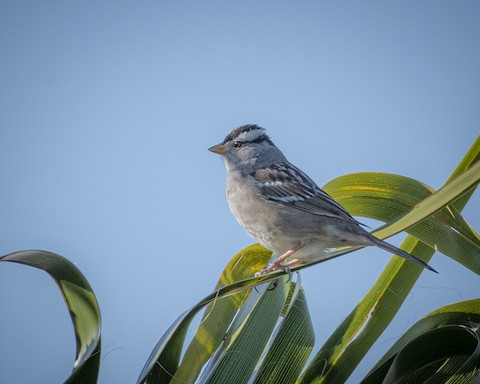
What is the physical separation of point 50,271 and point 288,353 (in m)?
0.75

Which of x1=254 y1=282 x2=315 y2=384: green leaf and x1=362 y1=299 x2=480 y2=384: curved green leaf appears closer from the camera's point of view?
x1=362 y1=299 x2=480 y2=384: curved green leaf

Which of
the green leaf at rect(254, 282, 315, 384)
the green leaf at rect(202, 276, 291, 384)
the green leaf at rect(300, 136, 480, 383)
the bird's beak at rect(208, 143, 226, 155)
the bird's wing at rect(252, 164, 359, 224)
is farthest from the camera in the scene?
the bird's beak at rect(208, 143, 226, 155)

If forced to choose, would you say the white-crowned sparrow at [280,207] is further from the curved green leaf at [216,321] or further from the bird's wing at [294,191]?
the curved green leaf at [216,321]

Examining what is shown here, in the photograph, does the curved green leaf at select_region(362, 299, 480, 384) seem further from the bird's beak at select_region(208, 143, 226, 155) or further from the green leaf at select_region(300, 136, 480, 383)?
the bird's beak at select_region(208, 143, 226, 155)

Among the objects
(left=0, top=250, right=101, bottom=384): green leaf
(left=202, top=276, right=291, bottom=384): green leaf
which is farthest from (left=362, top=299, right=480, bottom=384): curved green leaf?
(left=0, top=250, right=101, bottom=384): green leaf

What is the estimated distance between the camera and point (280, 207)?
303 centimetres

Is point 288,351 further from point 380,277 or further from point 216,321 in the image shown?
point 380,277

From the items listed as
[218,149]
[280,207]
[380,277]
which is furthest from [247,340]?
[218,149]

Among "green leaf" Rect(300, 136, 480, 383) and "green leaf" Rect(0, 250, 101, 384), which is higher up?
"green leaf" Rect(300, 136, 480, 383)

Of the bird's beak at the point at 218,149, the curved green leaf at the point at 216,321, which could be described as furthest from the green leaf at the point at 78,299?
the bird's beak at the point at 218,149

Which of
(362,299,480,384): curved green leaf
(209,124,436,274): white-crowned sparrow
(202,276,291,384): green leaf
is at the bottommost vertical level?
(202,276,291,384): green leaf

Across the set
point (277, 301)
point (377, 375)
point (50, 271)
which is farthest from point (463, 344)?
point (50, 271)

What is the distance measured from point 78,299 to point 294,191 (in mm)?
1714

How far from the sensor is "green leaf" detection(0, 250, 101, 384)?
1.48 m
